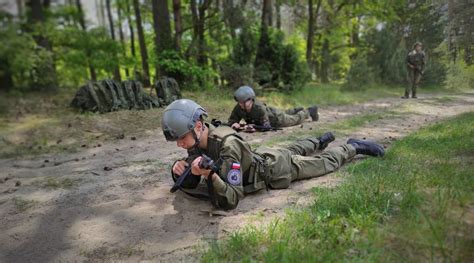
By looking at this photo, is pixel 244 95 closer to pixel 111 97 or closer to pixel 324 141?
pixel 324 141

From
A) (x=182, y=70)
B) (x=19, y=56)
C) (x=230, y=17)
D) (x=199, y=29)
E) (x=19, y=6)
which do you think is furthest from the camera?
(x=199, y=29)

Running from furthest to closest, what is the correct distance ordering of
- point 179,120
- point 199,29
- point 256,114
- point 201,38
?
point 199,29, point 201,38, point 256,114, point 179,120

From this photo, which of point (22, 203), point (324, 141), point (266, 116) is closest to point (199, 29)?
point (266, 116)

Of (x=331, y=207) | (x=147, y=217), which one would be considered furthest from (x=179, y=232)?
(x=331, y=207)

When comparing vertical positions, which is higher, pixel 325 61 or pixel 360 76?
pixel 325 61

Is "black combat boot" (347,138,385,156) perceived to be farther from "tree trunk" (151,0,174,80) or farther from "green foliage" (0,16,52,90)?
"tree trunk" (151,0,174,80)

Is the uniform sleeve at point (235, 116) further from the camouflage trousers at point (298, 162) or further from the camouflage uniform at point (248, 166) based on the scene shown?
the camouflage uniform at point (248, 166)

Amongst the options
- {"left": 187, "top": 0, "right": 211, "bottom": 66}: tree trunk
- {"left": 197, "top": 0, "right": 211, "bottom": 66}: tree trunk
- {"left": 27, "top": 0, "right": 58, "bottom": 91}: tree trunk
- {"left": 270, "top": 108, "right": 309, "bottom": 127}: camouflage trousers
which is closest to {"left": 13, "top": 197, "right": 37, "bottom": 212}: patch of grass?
{"left": 270, "top": 108, "right": 309, "bottom": 127}: camouflage trousers

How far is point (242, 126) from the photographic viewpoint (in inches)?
300

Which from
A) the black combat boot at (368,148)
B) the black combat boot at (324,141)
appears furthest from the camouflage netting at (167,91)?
the black combat boot at (368,148)

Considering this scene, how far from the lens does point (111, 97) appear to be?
9.80 meters

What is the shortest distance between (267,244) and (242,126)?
16.7 ft

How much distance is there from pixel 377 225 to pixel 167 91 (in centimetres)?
881

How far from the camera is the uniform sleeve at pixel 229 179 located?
3348 millimetres
